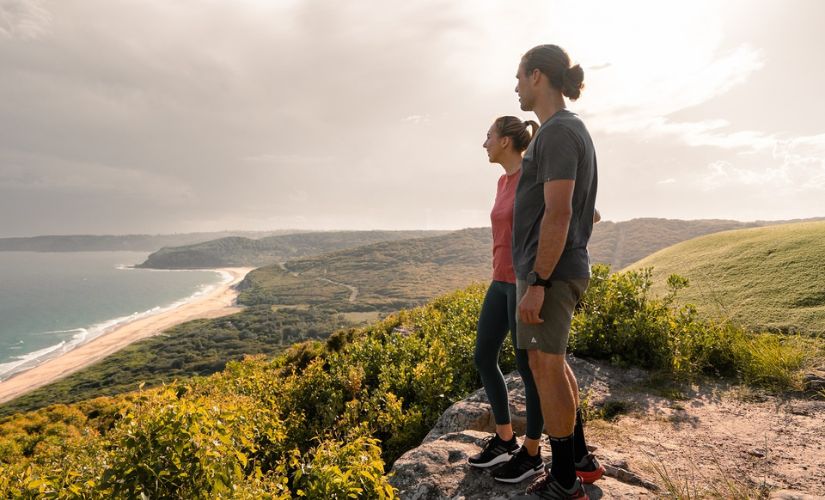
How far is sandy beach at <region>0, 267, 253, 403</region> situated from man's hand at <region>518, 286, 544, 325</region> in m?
78.8

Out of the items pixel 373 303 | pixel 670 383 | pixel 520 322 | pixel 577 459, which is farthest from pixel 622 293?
pixel 373 303

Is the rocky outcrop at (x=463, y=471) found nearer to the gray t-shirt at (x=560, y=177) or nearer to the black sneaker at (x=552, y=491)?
the black sneaker at (x=552, y=491)

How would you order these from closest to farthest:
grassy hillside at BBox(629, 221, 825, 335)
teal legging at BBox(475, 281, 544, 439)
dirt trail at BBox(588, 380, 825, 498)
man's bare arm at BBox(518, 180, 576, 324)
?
man's bare arm at BBox(518, 180, 576, 324), dirt trail at BBox(588, 380, 825, 498), teal legging at BBox(475, 281, 544, 439), grassy hillside at BBox(629, 221, 825, 335)

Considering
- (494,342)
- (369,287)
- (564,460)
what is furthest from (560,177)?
(369,287)

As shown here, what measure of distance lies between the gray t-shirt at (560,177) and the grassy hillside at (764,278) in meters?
5.39

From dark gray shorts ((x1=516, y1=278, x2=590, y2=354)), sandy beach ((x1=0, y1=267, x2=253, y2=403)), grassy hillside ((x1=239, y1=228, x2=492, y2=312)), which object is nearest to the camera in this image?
dark gray shorts ((x1=516, y1=278, x2=590, y2=354))

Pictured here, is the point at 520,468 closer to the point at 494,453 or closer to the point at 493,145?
the point at 494,453

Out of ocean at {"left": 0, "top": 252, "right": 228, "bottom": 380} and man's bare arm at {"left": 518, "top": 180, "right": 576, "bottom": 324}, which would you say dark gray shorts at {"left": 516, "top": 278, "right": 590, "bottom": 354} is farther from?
ocean at {"left": 0, "top": 252, "right": 228, "bottom": 380}

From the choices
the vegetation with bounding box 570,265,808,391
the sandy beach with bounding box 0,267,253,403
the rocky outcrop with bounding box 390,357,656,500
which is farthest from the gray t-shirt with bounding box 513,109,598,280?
the sandy beach with bounding box 0,267,253,403

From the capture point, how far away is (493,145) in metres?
3.42

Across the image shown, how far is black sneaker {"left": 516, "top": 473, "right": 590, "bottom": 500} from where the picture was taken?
2.58 metres

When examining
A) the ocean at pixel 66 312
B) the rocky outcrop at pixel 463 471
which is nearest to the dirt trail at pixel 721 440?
the rocky outcrop at pixel 463 471

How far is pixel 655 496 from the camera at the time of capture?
2742 mm

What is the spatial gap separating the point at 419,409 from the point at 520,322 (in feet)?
10.4
